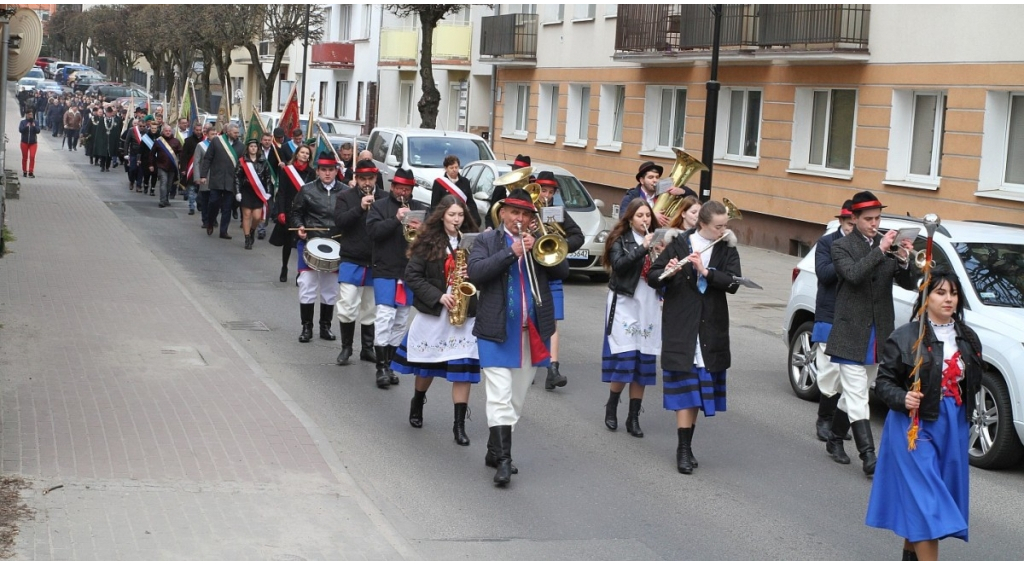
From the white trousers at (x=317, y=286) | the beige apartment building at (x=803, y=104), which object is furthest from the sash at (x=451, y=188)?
the beige apartment building at (x=803, y=104)

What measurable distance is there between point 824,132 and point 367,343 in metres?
14.1

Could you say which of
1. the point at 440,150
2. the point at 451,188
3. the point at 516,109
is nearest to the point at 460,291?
the point at 451,188

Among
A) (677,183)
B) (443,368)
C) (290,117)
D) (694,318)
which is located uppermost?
(290,117)

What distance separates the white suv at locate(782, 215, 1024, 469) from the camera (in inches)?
335

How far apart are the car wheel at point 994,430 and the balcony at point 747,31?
47.0ft

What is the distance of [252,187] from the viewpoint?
1972cm

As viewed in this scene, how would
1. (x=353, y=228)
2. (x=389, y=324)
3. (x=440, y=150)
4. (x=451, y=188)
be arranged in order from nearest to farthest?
(x=389, y=324), (x=353, y=228), (x=451, y=188), (x=440, y=150)

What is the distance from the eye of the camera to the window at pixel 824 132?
2305 cm

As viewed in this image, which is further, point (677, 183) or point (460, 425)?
point (677, 183)

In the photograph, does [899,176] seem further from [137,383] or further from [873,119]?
[137,383]

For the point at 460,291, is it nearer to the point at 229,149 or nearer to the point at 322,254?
the point at 322,254

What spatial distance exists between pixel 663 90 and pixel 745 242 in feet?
18.0

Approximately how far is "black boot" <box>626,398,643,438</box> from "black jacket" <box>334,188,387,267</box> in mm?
2798

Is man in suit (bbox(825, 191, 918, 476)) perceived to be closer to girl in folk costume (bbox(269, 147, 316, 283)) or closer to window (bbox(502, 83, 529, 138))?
girl in folk costume (bbox(269, 147, 316, 283))
